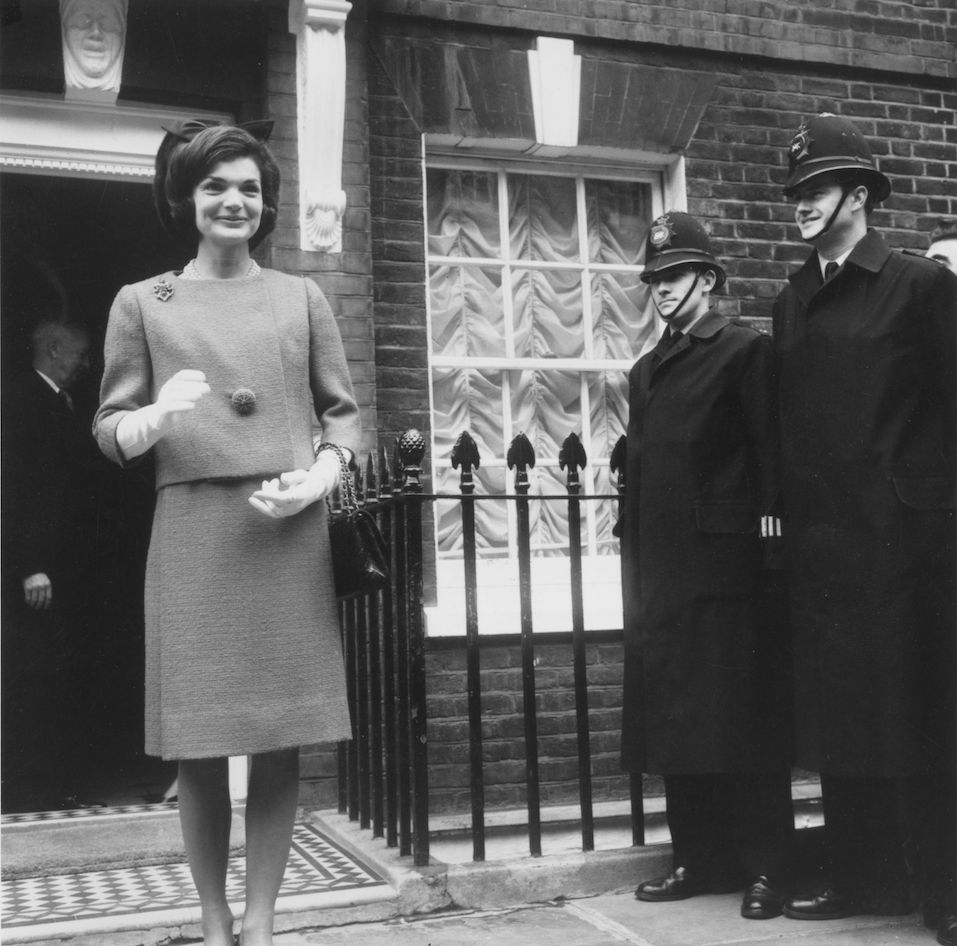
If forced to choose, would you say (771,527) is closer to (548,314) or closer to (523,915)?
(523,915)

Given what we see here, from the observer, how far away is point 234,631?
8.97 feet

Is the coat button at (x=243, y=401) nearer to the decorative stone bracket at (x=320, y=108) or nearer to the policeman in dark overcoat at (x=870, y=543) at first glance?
the policeman in dark overcoat at (x=870, y=543)

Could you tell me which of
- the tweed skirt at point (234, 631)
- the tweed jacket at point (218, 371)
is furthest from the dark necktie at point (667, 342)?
the tweed skirt at point (234, 631)

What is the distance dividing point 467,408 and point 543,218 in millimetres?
1010

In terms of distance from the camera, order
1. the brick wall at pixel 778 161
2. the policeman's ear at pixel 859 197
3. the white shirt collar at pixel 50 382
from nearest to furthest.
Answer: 1. the policeman's ear at pixel 859 197
2. the white shirt collar at pixel 50 382
3. the brick wall at pixel 778 161

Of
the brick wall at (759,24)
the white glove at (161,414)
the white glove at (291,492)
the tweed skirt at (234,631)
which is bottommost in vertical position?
the tweed skirt at (234,631)

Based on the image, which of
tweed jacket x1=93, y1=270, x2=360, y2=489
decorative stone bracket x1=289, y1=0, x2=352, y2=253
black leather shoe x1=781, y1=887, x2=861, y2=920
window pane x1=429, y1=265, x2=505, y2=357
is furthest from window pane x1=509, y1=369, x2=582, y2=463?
tweed jacket x1=93, y1=270, x2=360, y2=489

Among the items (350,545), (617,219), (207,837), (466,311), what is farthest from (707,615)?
(617,219)

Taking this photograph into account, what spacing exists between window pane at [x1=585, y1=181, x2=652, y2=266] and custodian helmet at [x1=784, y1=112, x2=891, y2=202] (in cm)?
226

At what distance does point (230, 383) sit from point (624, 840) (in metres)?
2.56

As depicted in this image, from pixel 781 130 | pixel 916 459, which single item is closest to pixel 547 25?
pixel 781 130

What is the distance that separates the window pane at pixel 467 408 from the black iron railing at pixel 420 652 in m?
1.30

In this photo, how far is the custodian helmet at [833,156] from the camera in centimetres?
349

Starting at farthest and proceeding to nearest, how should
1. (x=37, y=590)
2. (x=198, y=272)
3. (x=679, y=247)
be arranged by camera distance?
(x=37, y=590), (x=679, y=247), (x=198, y=272)
